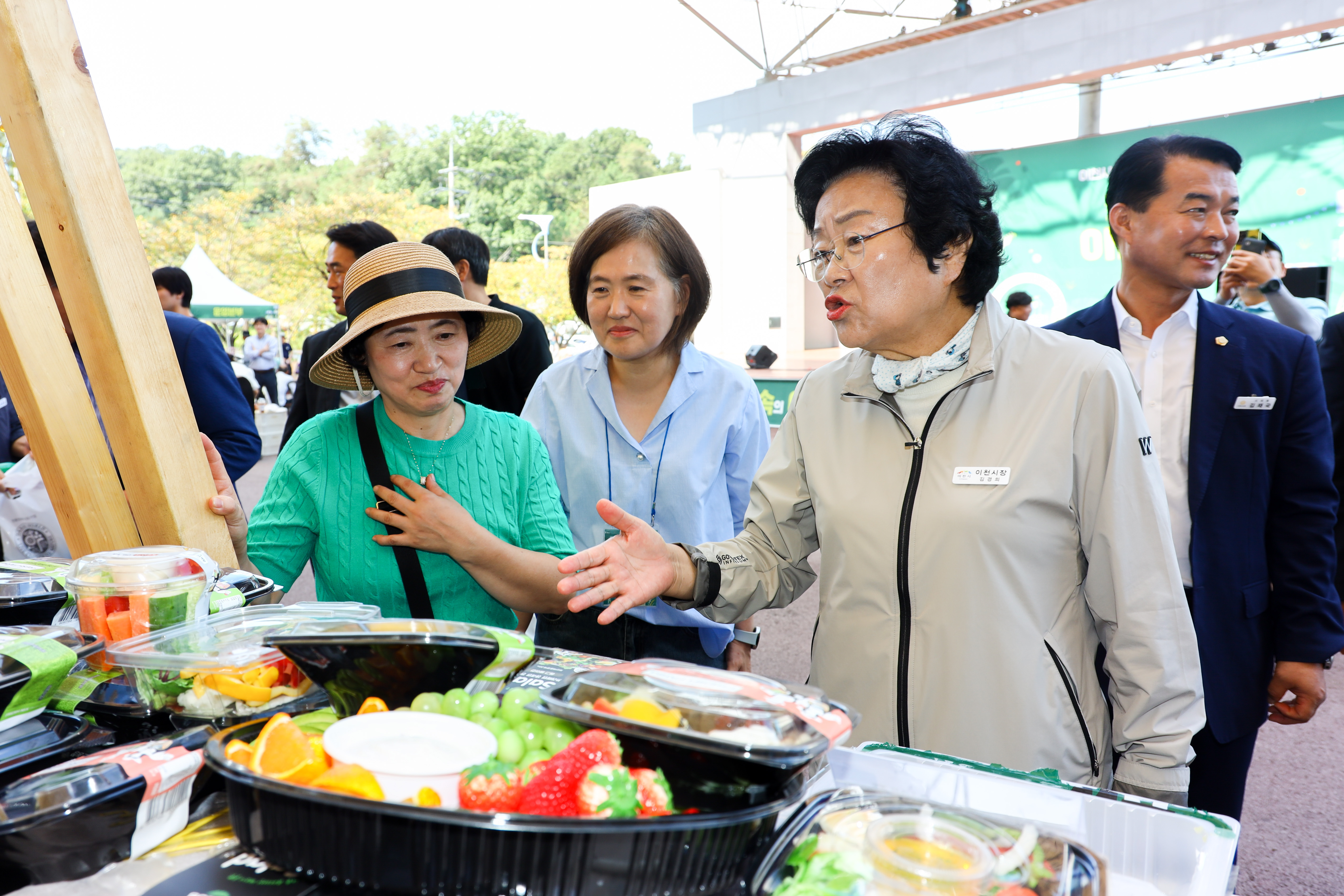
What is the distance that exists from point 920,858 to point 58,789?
31.1 inches

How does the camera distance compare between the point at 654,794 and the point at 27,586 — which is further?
the point at 27,586

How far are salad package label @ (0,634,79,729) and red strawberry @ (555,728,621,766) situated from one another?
1.99ft

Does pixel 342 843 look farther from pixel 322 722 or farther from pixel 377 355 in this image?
pixel 377 355

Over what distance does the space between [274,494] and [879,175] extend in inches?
52.9

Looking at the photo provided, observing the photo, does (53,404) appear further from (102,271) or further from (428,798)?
(428,798)

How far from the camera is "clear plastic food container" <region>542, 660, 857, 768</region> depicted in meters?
0.81

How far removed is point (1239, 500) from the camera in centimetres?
201

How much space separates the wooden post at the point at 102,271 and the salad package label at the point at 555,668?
90 cm

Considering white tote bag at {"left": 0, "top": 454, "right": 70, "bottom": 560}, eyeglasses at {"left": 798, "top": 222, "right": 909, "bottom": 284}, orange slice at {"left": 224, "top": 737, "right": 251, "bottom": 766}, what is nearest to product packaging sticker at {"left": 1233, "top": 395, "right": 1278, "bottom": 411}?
eyeglasses at {"left": 798, "top": 222, "right": 909, "bottom": 284}

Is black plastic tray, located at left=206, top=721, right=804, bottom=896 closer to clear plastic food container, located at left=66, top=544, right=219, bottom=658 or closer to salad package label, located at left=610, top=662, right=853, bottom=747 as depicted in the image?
salad package label, located at left=610, top=662, right=853, bottom=747

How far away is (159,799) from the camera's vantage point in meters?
0.88

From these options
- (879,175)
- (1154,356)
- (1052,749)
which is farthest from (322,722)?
(1154,356)

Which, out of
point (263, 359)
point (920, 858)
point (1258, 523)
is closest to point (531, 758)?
point (920, 858)

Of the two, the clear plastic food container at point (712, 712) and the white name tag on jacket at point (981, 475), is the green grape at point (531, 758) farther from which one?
the white name tag on jacket at point (981, 475)
